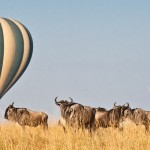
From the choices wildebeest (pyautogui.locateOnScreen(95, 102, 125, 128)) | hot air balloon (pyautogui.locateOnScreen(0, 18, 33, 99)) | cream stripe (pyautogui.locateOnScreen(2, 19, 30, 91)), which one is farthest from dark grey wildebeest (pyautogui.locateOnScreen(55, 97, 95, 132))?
cream stripe (pyautogui.locateOnScreen(2, 19, 30, 91))

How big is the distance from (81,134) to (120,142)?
2.44m

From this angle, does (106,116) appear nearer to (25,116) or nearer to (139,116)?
(139,116)

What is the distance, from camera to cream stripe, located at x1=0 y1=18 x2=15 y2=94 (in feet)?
95.9

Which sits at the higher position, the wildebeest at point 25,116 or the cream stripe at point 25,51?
the cream stripe at point 25,51

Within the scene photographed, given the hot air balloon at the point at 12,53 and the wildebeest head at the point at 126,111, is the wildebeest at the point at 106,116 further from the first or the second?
the hot air balloon at the point at 12,53

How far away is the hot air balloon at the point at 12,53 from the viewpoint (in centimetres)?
2917

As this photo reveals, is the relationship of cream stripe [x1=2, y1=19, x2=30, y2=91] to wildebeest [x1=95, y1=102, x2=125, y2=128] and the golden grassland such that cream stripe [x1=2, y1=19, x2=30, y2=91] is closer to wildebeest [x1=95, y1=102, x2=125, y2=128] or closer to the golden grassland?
wildebeest [x1=95, y1=102, x2=125, y2=128]

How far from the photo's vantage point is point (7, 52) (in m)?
30.1

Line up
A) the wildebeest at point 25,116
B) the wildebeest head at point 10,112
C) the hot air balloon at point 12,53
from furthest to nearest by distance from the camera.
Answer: the wildebeest head at point 10,112 → the wildebeest at point 25,116 → the hot air balloon at point 12,53

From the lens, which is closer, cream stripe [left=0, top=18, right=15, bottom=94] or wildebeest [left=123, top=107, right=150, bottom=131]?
wildebeest [left=123, top=107, right=150, bottom=131]

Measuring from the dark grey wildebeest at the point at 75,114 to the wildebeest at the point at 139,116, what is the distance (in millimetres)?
2817

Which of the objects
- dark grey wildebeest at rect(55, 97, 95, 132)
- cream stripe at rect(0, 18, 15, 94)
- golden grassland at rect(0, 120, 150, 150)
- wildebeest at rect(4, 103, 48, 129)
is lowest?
golden grassland at rect(0, 120, 150, 150)

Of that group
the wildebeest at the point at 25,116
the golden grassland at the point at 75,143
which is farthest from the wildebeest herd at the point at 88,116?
the golden grassland at the point at 75,143

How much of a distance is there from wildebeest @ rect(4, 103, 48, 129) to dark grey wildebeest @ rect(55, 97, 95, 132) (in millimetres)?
7931
